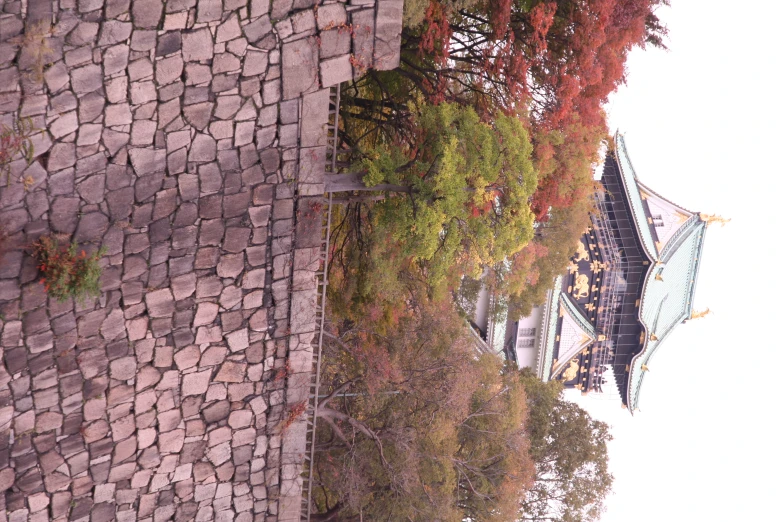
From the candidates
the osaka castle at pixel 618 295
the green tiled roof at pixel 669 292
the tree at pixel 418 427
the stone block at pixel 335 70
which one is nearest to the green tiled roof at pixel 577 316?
the osaka castle at pixel 618 295

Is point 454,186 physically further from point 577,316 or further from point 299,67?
point 577,316

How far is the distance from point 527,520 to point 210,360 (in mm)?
9474

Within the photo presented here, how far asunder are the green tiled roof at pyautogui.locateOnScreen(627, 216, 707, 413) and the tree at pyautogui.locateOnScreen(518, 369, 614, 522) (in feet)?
19.4

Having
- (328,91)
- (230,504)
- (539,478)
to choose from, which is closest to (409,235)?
(328,91)

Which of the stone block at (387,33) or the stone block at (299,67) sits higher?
the stone block at (387,33)

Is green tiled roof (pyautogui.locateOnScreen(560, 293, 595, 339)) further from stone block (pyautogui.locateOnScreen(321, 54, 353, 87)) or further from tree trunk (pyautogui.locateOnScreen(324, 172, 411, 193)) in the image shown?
stone block (pyautogui.locateOnScreen(321, 54, 353, 87))

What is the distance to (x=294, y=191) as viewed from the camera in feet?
33.8

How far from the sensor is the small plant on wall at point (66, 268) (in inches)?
340

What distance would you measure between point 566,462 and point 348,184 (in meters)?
9.59

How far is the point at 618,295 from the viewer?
22406 mm

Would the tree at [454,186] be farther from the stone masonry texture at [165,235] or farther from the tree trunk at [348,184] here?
the stone masonry texture at [165,235]

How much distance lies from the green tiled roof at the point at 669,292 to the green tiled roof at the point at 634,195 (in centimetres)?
61

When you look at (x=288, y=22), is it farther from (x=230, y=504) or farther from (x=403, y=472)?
(x=403, y=472)

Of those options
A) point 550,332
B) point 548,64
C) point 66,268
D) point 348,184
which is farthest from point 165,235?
point 550,332
